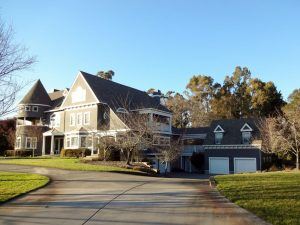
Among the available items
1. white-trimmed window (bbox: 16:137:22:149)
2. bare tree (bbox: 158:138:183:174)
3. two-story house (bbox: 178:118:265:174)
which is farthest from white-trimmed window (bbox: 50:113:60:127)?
two-story house (bbox: 178:118:265:174)

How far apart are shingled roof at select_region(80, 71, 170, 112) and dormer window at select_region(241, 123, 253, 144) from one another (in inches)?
448

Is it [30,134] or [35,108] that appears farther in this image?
[35,108]

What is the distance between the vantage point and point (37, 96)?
2088 inches

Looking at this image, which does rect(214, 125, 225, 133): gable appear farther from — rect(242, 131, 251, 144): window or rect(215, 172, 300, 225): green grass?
rect(215, 172, 300, 225): green grass

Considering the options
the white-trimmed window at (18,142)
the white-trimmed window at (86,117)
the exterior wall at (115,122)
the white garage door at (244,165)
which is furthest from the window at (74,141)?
the white garage door at (244,165)

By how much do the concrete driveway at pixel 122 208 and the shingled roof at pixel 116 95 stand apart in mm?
29878

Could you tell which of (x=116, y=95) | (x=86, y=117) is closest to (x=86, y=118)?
(x=86, y=117)

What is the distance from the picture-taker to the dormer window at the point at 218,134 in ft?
151

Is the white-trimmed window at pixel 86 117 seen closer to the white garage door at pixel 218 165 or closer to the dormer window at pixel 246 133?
the white garage door at pixel 218 165

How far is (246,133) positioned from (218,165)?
5.11 meters

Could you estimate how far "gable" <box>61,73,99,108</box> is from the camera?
45.3 meters

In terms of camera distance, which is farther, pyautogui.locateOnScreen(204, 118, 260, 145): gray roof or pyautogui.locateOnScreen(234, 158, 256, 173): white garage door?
pyautogui.locateOnScreen(204, 118, 260, 145): gray roof

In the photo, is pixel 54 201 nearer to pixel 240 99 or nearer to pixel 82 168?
pixel 82 168

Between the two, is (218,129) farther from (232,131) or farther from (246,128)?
(246,128)
